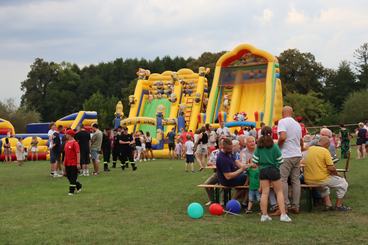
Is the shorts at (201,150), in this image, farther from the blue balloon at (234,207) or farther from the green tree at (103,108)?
the green tree at (103,108)

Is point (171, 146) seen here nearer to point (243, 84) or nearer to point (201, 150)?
point (201, 150)

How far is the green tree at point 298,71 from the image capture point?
62.1m

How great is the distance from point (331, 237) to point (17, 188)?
29.6 feet

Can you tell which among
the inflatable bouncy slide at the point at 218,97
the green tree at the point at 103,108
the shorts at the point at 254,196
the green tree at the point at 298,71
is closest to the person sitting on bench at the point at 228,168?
the shorts at the point at 254,196

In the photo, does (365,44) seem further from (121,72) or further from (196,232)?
(196,232)

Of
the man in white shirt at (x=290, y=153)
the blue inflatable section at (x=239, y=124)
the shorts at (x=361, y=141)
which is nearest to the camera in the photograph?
the man in white shirt at (x=290, y=153)

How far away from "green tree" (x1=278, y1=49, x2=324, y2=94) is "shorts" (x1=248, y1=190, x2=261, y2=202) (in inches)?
2067

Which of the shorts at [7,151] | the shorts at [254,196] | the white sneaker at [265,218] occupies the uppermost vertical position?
the shorts at [7,151]

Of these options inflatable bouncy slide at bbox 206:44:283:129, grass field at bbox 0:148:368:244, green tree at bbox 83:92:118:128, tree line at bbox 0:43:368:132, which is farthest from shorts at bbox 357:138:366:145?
green tree at bbox 83:92:118:128

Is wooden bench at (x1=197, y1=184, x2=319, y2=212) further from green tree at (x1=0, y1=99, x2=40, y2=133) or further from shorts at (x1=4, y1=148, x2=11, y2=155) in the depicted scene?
green tree at (x1=0, y1=99, x2=40, y2=133)

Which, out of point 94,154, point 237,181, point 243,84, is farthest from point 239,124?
point 237,181

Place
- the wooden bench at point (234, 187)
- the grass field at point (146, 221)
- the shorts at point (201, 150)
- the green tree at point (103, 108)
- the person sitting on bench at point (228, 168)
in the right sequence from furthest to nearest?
Answer: the green tree at point (103, 108) < the shorts at point (201, 150) < the person sitting on bench at point (228, 168) < the wooden bench at point (234, 187) < the grass field at point (146, 221)

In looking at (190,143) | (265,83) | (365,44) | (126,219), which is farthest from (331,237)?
(365,44)

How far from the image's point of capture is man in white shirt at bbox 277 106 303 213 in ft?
29.2
